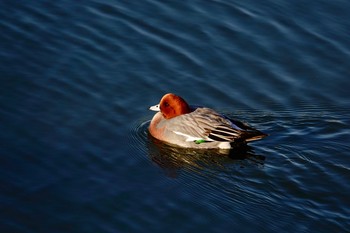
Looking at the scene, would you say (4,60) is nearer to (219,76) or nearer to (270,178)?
(219,76)

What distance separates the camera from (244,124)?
12.0 meters

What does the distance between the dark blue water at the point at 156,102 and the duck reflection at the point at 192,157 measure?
0.03 m

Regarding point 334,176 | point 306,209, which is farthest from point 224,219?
point 334,176

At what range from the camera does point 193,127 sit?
12.1 m

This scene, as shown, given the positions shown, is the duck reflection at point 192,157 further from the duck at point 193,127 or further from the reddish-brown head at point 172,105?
the reddish-brown head at point 172,105

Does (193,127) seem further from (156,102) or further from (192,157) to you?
(156,102)

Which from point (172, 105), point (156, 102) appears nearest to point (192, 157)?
point (172, 105)

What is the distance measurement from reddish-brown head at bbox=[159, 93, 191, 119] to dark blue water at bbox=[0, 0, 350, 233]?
398 millimetres

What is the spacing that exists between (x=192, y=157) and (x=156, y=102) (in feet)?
4.15

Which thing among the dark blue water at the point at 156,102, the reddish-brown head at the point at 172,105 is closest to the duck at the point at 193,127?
the reddish-brown head at the point at 172,105

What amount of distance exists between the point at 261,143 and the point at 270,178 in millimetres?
1196

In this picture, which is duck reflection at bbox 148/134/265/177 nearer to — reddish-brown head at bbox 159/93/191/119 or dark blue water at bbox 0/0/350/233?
dark blue water at bbox 0/0/350/233

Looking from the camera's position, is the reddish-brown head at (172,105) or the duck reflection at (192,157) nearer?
the duck reflection at (192,157)

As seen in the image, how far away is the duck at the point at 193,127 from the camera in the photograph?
12.0 m
